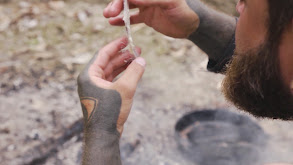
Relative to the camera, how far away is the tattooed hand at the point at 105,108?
1.65 m

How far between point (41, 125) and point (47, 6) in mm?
2378

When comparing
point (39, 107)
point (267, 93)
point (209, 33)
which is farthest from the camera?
point (39, 107)

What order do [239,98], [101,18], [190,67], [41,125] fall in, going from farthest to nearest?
[101,18] < [190,67] < [41,125] < [239,98]

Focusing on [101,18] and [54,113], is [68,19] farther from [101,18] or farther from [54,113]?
[54,113]

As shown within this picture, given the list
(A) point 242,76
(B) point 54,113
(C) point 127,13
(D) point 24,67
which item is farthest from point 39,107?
(A) point 242,76

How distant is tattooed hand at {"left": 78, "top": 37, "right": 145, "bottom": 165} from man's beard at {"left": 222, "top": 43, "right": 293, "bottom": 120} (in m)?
0.48

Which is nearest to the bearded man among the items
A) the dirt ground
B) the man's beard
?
the man's beard

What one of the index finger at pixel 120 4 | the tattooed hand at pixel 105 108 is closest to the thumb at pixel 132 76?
the tattooed hand at pixel 105 108

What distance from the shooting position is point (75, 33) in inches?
159

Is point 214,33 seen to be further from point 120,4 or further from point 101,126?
point 101,126

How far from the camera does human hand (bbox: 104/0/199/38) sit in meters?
1.95

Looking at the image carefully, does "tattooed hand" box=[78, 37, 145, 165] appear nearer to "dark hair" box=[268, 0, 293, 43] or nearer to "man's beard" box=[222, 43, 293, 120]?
"man's beard" box=[222, 43, 293, 120]

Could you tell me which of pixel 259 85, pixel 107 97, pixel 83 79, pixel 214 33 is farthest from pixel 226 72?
pixel 83 79

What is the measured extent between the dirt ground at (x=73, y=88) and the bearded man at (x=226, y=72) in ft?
2.66
